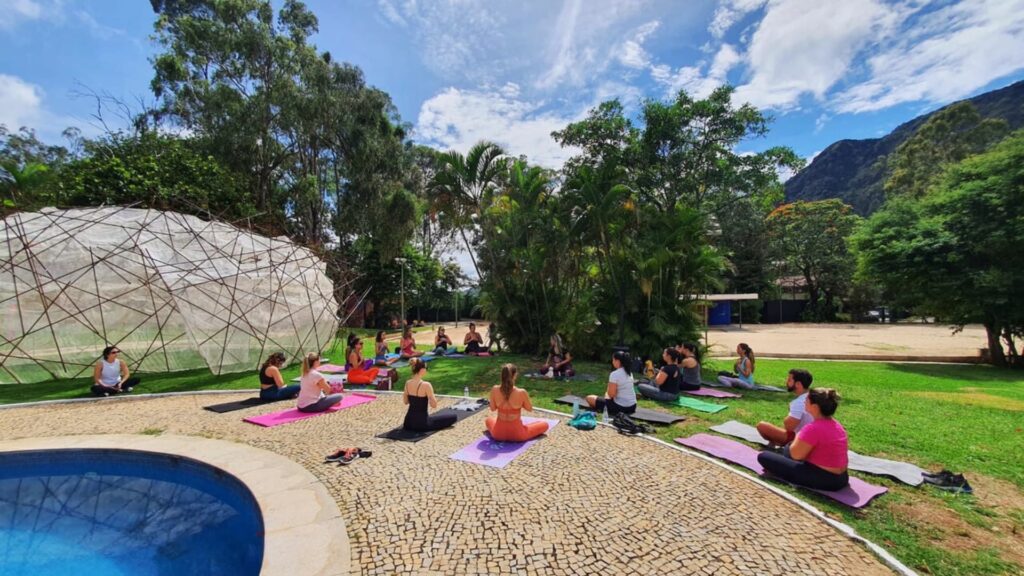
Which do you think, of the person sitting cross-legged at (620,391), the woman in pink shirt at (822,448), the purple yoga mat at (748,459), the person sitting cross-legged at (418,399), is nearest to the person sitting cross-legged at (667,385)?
the person sitting cross-legged at (620,391)

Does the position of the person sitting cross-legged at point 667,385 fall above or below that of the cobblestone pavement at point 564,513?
above

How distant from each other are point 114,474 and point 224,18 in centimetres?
2988

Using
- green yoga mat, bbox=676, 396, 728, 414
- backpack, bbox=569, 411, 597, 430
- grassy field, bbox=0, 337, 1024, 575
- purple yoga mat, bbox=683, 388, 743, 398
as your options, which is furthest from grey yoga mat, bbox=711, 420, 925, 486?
purple yoga mat, bbox=683, 388, 743, 398

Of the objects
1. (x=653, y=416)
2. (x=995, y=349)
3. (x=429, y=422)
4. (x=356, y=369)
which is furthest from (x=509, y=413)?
(x=995, y=349)

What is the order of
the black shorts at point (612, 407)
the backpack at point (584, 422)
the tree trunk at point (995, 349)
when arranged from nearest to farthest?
the backpack at point (584, 422), the black shorts at point (612, 407), the tree trunk at point (995, 349)

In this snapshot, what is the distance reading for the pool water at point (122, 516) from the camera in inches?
173

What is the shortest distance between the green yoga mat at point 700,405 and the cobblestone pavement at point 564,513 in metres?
2.63

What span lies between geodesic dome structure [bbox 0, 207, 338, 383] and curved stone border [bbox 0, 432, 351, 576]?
494 cm

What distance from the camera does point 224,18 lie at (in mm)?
25953

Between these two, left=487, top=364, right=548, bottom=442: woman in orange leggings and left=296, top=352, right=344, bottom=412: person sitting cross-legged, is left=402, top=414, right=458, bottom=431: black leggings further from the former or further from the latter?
left=296, top=352, right=344, bottom=412: person sitting cross-legged

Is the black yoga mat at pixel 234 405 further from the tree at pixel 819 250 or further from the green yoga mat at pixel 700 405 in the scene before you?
the tree at pixel 819 250

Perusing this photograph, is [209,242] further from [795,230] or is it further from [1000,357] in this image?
[795,230]

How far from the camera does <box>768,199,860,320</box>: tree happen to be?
128ft

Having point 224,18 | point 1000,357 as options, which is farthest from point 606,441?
point 224,18
